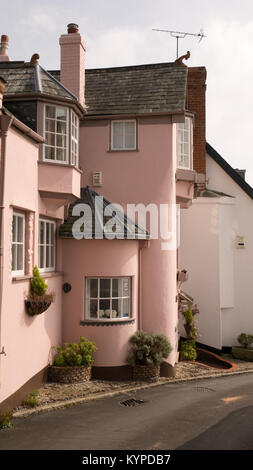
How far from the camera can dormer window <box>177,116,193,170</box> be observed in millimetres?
16281

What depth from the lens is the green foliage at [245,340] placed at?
19.2m

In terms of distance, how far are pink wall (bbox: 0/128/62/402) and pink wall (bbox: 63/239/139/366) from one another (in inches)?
41.2

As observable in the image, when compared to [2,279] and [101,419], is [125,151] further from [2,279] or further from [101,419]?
[101,419]

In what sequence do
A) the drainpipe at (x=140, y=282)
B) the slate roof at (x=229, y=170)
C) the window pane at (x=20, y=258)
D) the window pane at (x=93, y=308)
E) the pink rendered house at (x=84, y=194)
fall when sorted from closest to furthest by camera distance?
the pink rendered house at (x=84, y=194) < the window pane at (x=20, y=258) < the window pane at (x=93, y=308) < the drainpipe at (x=140, y=282) < the slate roof at (x=229, y=170)

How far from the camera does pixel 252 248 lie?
20.3 metres

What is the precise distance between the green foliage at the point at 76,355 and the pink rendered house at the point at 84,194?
34cm

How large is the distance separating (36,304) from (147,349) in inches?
171

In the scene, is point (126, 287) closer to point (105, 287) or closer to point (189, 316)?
point (105, 287)

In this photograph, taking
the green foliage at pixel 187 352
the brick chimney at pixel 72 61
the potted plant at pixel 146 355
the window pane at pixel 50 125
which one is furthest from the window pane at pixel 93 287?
the brick chimney at pixel 72 61

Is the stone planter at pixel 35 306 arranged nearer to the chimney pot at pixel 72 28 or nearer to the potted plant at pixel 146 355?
the potted plant at pixel 146 355

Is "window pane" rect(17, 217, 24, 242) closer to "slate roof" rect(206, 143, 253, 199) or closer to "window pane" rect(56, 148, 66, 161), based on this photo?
"window pane" rect(56, 148, 66, 161)

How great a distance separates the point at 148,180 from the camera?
14570 mm

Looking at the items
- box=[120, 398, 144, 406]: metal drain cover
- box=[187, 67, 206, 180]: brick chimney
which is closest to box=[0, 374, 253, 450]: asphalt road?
box=[120, 398, 144, 406]: metal drain cover

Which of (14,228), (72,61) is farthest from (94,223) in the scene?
(72,61)
